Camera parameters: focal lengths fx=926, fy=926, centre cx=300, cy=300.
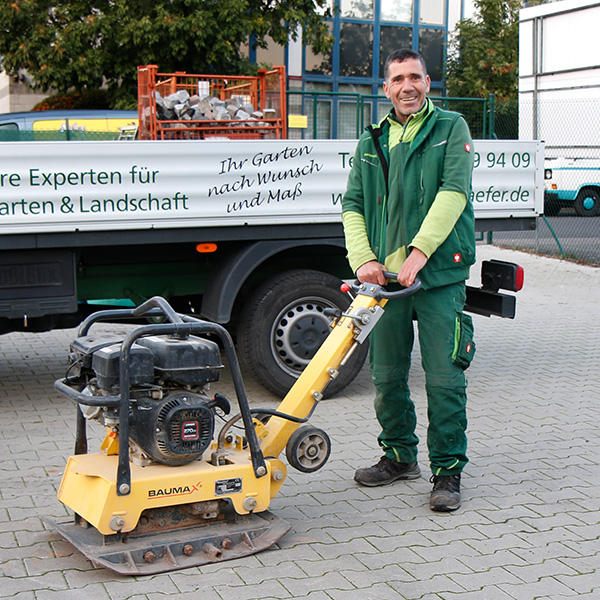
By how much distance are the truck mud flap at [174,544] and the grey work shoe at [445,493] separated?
82 centimetres

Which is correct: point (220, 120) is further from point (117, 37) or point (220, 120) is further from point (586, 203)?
point (586, 203)

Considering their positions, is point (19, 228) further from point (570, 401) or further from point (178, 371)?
point (570, 401)

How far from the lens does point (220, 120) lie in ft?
21.9

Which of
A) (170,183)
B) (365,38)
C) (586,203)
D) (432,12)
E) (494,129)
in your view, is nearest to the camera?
(170,183)

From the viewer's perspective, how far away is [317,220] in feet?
20.9

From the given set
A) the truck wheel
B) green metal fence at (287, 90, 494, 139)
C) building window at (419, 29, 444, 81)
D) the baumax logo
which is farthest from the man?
building window at (419, 29, 444, 81)

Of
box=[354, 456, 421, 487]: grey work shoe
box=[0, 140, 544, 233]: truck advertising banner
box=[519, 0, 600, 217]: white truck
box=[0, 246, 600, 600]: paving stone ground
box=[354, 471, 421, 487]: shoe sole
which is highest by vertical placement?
box=[519, 0, 600, 217]: white truck

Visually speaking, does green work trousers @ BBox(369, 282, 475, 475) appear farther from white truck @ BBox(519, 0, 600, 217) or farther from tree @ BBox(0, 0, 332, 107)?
tree @ BBox(0, 0, 332, 107)

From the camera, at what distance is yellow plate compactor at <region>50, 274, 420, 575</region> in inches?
145

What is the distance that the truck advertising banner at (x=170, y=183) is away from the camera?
5.64 metres

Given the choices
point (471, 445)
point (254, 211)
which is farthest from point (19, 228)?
point (471, 445)

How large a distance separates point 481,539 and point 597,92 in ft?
46.2

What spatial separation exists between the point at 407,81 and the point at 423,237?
772 millimetres

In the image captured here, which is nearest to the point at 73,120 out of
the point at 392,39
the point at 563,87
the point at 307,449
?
the point at 307,449
